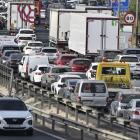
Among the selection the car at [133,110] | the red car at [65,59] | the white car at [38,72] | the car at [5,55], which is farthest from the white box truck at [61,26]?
the car at [133,110]

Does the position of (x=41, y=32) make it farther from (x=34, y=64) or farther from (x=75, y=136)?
(x=75, y=136)

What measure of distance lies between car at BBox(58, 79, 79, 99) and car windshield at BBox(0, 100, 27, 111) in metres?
5.23

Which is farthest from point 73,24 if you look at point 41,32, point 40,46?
point 41,32

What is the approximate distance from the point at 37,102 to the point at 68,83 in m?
1.77

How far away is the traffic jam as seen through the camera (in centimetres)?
2198

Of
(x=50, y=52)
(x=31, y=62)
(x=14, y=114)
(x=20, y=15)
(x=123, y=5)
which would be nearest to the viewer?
(x=14, y=114)

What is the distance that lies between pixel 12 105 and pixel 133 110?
3940 mm

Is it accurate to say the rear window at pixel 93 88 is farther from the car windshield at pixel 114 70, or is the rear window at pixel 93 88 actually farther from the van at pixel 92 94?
the car windshield at pixel 114 70

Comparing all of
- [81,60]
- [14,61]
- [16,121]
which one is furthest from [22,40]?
[16,121]

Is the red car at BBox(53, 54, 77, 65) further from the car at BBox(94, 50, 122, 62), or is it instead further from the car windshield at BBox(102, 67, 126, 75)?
the car windshield at BBox(102, 67, 126, 75)

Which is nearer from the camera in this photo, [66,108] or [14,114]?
[14,114]

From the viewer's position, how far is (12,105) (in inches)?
716

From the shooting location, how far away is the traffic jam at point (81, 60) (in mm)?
21984

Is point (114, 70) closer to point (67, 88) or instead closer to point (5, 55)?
point (67, 88)
